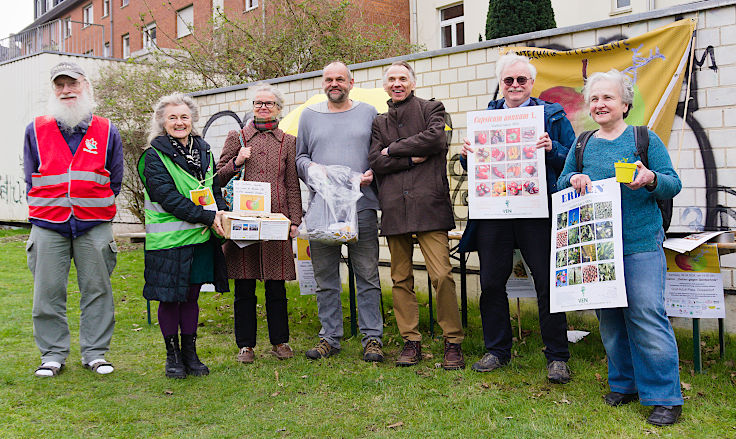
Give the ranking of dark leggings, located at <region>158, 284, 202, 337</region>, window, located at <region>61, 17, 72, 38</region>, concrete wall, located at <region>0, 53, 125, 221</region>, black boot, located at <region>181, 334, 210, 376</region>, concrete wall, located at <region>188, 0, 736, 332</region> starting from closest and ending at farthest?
dark leggings, located at <region>158, 284, 202, 337</region>
black boot, located at <region>181, 334, 210, 376</region>
concrete wall, located at <region>188, 0, 736, 332</region>
concrete wall, located at <region>0, 53, 125, 221</region>
window, located at <region>61, 17, 72, 38</region>

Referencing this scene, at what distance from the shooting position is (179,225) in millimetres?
4273

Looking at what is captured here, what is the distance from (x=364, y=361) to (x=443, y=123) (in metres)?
1.97

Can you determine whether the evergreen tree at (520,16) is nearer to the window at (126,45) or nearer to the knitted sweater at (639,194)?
the knitted sweater at (639,194)

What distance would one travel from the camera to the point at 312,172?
4562 millimetres

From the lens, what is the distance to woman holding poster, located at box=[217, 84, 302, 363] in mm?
4680

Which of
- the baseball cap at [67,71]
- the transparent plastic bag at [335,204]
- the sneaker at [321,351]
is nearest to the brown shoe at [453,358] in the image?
the sneaker at [321,351]

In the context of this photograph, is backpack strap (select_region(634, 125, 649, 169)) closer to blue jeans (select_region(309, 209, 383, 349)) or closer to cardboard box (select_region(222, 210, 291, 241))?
blue jeans (select_region(309, 209, 383, 349))

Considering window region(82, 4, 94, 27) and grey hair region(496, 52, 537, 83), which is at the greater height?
window region(82, 4, 94, 27)

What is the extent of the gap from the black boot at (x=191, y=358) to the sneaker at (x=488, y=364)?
203 cm

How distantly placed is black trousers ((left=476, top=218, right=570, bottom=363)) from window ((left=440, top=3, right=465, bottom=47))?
12855mm

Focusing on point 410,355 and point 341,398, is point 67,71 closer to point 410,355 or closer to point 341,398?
point 341,398

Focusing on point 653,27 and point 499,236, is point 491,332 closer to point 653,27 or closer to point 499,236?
point 499,236

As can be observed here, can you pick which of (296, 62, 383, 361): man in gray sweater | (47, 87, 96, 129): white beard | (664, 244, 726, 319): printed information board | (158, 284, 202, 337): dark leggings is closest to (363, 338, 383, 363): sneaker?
(296, 62, 383, 361): man in gray sweater

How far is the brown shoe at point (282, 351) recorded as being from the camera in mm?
4859
